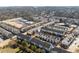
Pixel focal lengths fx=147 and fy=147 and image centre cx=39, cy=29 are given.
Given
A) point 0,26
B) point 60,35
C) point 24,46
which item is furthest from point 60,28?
point 0,26

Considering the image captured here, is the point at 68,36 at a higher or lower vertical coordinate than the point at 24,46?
higher
